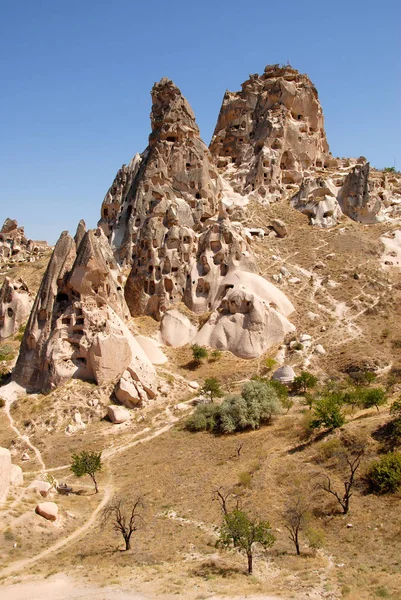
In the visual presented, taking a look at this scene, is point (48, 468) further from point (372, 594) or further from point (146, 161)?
point (146, 161)

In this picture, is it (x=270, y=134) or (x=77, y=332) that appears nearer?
(x=77, y=332)

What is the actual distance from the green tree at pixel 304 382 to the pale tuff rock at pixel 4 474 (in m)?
17.2

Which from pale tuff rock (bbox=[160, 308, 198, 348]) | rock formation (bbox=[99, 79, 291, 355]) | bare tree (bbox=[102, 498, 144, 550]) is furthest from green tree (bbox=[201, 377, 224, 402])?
bare tree (bbox=[102, 498, 144, 550])

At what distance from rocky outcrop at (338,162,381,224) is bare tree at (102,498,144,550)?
44.2 m

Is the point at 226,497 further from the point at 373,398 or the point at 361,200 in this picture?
the point at 361,200

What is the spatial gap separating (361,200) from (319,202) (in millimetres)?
4492

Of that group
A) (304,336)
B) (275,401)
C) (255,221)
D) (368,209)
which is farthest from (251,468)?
(368,209)

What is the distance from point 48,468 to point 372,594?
15.7 meters

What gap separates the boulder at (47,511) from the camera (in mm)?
16234

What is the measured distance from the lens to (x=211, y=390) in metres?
28.9

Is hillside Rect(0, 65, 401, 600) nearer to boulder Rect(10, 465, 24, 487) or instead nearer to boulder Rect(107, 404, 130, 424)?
boulder Rect(107, 404, 130, 424)

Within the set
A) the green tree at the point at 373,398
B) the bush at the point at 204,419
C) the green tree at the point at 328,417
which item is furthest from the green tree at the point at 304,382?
the green tree at the point at 328,417

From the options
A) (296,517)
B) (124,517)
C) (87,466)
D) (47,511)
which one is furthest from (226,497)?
(87,466)

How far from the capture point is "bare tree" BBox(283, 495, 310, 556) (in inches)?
551
